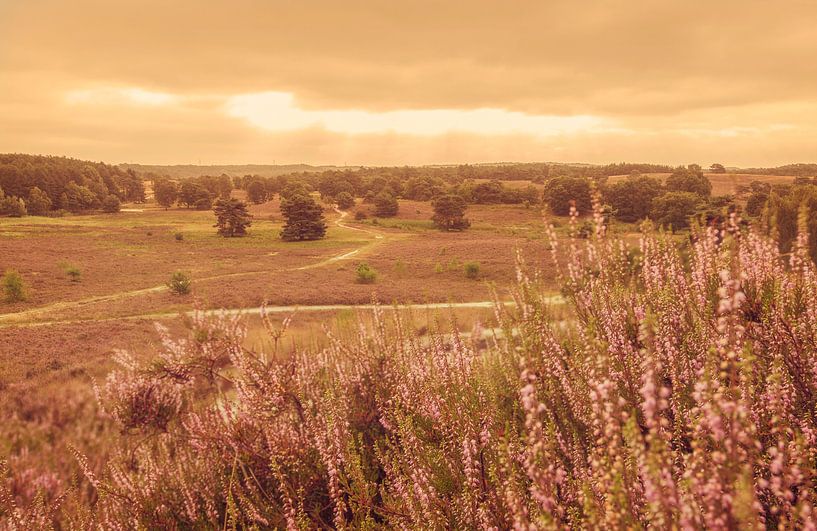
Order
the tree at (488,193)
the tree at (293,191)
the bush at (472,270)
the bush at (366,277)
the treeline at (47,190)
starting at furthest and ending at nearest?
the tree at (488,193)
the treeline at (47,190)
the tree at (293,191)
the bush at (472,270)
the bush at (366,277)

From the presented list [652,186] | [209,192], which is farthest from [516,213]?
[209,192]

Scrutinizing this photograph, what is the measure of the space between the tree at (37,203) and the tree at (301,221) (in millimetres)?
62403

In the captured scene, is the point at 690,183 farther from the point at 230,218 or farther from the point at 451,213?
the point at 230,218

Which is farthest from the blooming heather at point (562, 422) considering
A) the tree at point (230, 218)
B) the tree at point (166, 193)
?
the tree at point (166, 193)

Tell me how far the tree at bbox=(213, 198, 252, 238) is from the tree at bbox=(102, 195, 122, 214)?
47.5 meters

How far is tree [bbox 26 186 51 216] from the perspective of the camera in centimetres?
9836

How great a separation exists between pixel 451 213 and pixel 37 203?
88874mm

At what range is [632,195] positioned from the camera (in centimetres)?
8488

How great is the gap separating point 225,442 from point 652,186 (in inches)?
3768

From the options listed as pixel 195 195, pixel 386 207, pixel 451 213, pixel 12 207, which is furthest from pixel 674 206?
pixel 12 207

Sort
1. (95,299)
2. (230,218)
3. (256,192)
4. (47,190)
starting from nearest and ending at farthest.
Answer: (95,299) < (230,218) < (47,190) < (256,192)

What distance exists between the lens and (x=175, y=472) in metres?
6.11

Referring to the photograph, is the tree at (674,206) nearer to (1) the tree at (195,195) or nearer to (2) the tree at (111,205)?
(1) the tree at (195,195)

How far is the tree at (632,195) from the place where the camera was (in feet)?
270
